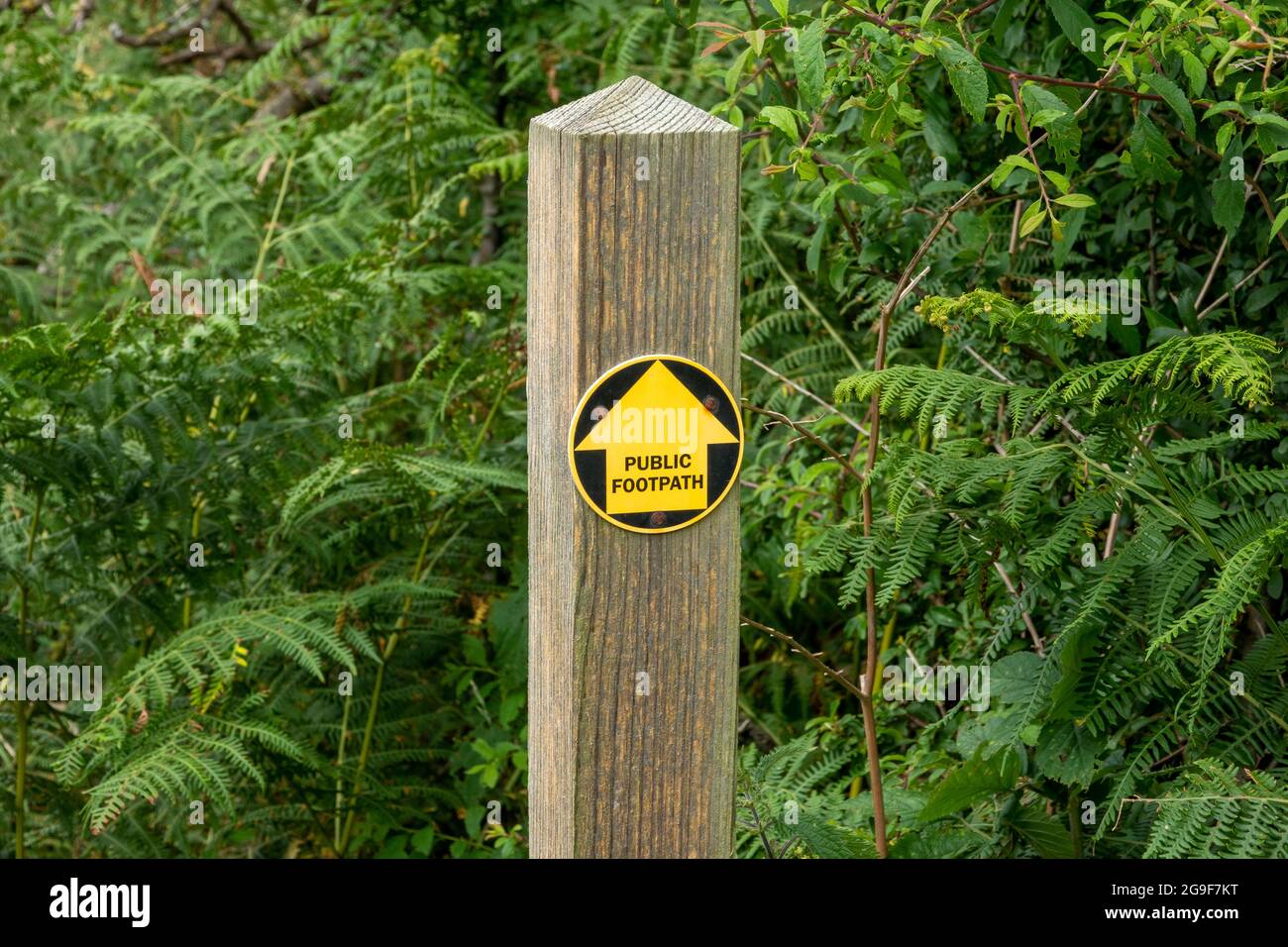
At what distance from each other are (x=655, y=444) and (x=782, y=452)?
2.15m

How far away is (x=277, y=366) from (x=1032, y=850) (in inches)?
92.2

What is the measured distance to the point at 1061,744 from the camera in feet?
7.81

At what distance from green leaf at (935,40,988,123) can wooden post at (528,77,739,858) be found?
742mm

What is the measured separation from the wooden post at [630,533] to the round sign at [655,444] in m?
0.02

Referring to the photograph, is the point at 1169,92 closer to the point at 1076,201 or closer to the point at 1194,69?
the point at 1194,69

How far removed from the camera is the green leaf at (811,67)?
2.32 meters

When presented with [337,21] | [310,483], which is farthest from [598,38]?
[310,483]

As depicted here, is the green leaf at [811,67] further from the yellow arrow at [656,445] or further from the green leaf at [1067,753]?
the green leaf at [1067,753]

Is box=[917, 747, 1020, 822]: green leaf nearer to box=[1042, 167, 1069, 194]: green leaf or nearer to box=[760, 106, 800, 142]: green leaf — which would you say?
box=[1042, 167, 1069, 194]: green leaf

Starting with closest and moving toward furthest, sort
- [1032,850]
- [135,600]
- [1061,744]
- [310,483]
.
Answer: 1. [1061,744]
2. [1032,850]
3. [310,483]
4. [135,600]

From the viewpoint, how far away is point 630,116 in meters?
1.77

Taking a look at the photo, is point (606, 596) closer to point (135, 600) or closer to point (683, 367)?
point (683, 367)

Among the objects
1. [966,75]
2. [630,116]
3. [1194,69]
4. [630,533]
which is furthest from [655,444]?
[1194,69]

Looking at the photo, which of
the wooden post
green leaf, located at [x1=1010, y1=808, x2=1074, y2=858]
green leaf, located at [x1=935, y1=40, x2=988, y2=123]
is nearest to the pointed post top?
the wooden post
